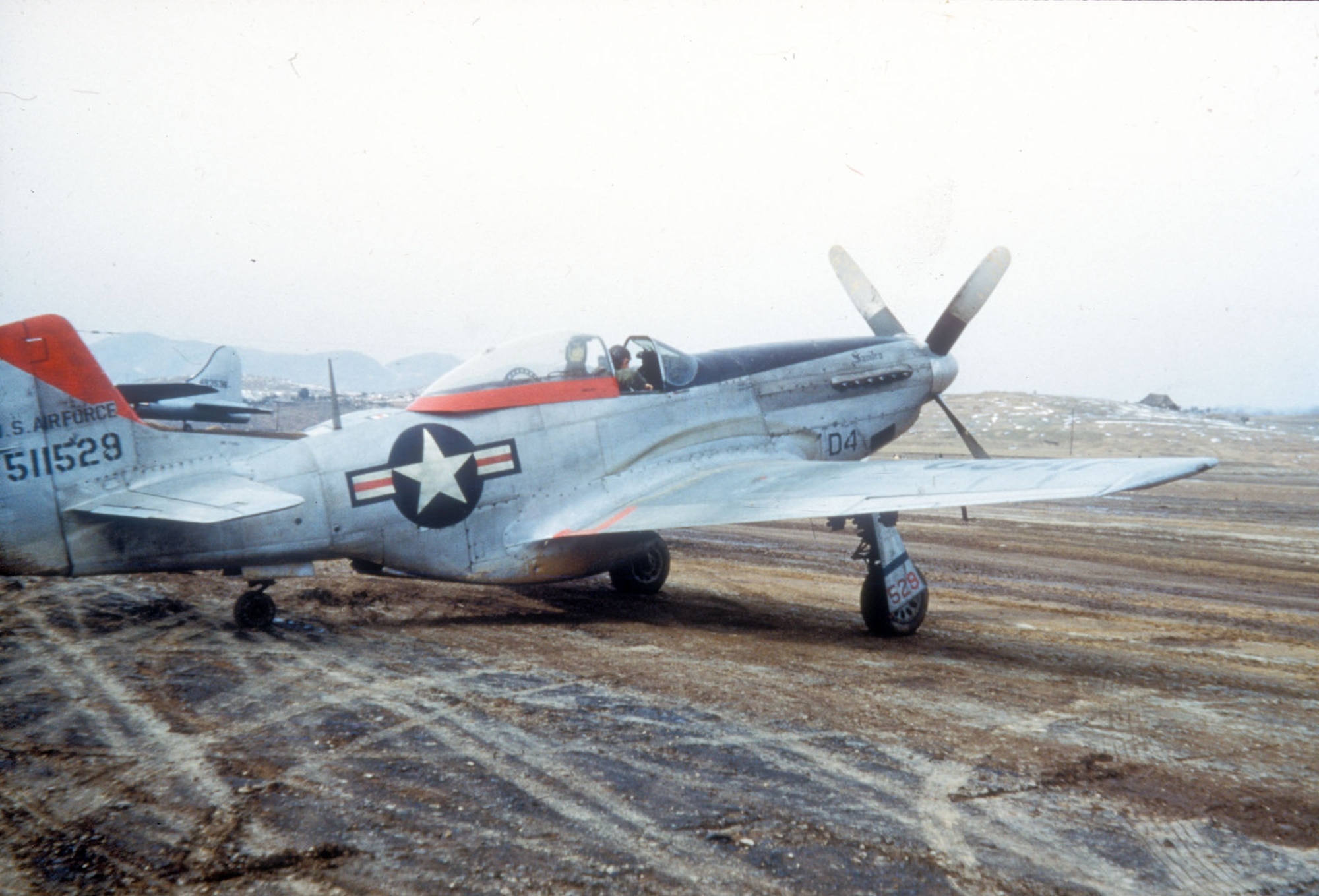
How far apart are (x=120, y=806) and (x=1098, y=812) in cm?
500

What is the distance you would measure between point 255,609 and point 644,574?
4704mm

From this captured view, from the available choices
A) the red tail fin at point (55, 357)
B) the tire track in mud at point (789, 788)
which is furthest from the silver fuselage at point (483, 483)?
the tire track in mud at point (789, 788)

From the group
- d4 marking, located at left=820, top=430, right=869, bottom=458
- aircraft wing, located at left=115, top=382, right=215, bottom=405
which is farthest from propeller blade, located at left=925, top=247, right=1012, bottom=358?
aircraft wing, located at left=115, top=382, right=215, bottom=405

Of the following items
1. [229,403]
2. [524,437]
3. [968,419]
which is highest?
[229,403]

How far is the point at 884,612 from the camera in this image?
27.8ft

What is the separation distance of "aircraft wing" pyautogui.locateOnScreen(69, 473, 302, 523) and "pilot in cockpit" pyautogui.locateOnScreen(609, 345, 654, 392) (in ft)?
13.0

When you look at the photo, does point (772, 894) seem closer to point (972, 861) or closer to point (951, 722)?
point (972, 861)

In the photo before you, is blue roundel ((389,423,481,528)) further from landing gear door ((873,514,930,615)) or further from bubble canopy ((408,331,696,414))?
landing gear door ((873,514,930,615))

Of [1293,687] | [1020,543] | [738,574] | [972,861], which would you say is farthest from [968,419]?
[972,861]

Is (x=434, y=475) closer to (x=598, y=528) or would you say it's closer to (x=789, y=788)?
(x=598, y=528)

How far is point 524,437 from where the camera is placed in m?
9.27

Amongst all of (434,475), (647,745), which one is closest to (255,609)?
(434,475)

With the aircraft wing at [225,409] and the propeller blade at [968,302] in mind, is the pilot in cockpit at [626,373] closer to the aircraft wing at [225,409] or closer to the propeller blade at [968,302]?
the propeller blade at [968,302]

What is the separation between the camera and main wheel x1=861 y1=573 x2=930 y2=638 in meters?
8.49
